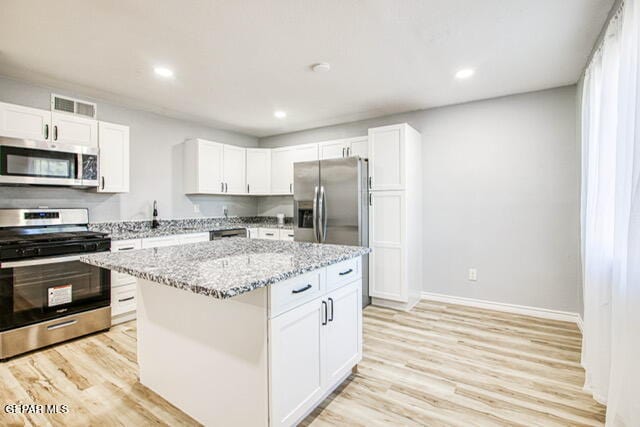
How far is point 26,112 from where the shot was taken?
2766 mm

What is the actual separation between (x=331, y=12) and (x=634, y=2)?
157 cm

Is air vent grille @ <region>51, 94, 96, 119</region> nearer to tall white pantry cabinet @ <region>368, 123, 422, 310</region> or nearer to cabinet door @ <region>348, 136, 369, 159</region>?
cabinet door @ <region>348, 136, 369, 159</region>

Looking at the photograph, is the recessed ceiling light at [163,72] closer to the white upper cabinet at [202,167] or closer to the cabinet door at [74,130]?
the cabinet door at [74,130]

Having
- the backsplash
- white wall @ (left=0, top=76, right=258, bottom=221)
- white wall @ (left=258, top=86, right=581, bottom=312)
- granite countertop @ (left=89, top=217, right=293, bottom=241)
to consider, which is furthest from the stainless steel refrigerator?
white wall @ (left=0, top=76, right=258, bottom=221)

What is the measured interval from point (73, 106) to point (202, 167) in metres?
1.52

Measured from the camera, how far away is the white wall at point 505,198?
326 centimetres

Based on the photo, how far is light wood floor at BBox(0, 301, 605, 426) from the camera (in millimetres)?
1801

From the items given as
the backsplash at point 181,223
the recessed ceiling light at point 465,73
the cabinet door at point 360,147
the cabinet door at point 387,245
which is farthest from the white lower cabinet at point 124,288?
the recessed ceiling light at point 465,73

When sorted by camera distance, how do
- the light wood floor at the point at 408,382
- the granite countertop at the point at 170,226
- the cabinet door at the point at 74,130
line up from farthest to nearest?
the granite countertop at the point at 170,226 < the cabinet door at the point at 74,130 < the light wood floor at the point at 408,382

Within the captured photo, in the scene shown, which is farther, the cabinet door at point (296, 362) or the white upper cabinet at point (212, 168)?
the white upper cabinet at point (212, 168)

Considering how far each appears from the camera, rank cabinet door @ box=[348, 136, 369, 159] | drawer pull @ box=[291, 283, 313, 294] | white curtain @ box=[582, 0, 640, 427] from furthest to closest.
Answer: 1. cabinet door @ box=[348, 136, 369, 159]
2. drawer pull @ box=[291, 283, 313, 294]
3. white curtain @ box=[582, 0, 640, 427]

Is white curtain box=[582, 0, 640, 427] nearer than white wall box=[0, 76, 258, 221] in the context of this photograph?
Yes

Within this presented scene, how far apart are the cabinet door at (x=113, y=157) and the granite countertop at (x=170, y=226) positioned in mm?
501

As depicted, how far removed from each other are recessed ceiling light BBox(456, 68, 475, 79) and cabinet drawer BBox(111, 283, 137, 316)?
3.99m
